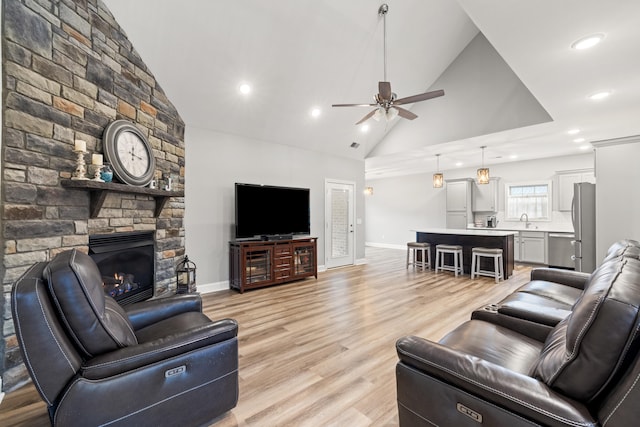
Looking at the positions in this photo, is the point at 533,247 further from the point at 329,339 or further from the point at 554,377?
the point at 554,377

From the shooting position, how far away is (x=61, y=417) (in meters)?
1.22

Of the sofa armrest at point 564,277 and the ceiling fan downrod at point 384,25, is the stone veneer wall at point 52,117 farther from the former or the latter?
the sofa armrest at point 564,277

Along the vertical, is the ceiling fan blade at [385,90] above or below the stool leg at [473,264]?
above

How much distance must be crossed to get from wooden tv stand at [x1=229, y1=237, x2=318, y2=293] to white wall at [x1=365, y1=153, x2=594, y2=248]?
523 cm

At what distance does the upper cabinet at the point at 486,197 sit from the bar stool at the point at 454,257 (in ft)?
8.68

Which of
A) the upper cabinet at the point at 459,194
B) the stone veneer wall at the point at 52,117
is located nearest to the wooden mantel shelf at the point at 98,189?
the stone veneer wall at the point at 52,117

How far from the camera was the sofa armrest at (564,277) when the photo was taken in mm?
2730

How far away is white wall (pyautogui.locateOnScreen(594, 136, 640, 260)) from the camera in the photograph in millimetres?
3475

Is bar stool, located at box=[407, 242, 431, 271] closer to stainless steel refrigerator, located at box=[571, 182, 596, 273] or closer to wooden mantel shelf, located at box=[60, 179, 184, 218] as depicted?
stainless steel refrigerator, located at box=[571, 182, 596, 273]

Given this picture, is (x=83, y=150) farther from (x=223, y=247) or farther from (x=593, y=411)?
(x=593, y=411)

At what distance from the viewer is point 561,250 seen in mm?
6266

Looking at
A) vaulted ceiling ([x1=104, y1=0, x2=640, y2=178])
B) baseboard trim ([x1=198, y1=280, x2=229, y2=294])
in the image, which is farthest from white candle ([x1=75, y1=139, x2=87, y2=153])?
baseboard trim ([x1=198, y1=280, x2=229, y2=294])

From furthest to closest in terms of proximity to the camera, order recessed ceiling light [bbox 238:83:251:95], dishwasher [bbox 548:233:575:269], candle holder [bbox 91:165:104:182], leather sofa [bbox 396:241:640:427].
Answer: dishwasher [bbox 548:233:575:269]
recessed ceiling light [bbox 238:83:251:95]
candle holder [bbox 91:165:104:182]
leather sofa [bbox 396:241:640:427]

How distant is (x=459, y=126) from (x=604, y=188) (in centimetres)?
253
